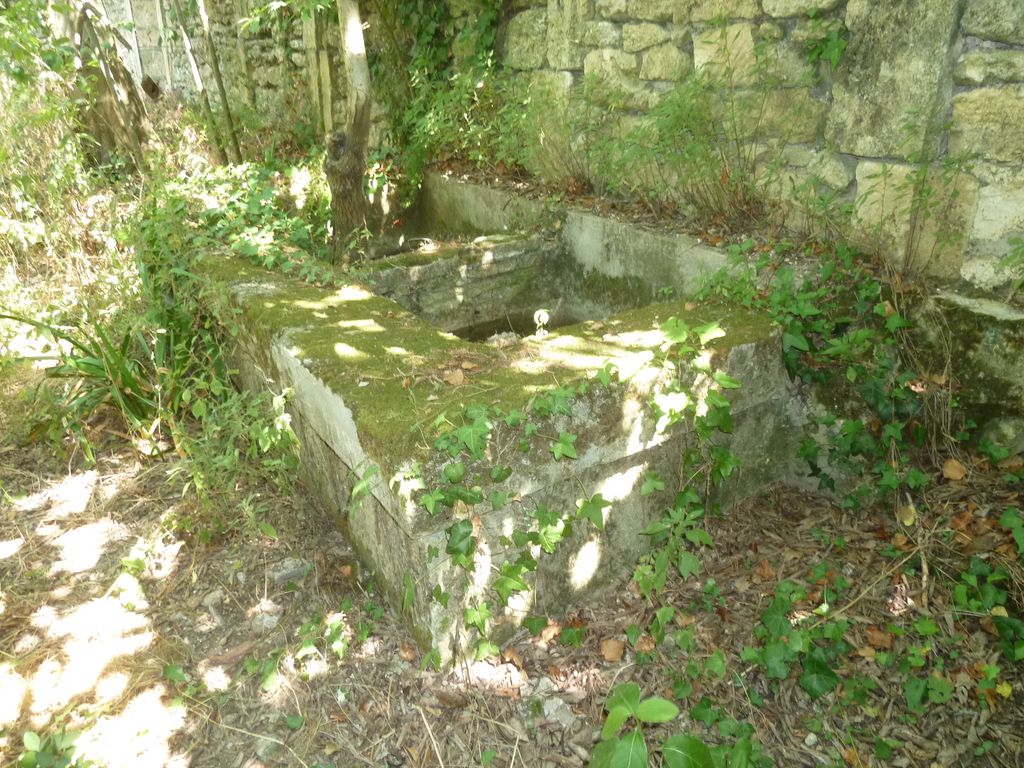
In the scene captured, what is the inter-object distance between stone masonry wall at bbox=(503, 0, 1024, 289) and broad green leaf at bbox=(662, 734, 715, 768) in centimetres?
202

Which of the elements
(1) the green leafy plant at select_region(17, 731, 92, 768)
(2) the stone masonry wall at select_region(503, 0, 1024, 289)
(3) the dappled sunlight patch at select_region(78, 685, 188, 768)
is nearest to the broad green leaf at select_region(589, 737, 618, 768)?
(3) the dappled sunlight patch at select_region(78, 685, 188, 768)

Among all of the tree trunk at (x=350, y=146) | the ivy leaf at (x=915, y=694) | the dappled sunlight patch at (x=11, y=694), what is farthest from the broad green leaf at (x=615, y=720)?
the tree trunk at (x=350, y=146)

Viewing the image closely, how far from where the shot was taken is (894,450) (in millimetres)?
2559

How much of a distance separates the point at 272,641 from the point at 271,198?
2.69 metres

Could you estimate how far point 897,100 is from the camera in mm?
2602

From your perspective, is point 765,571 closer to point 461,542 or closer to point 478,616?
point 478,616

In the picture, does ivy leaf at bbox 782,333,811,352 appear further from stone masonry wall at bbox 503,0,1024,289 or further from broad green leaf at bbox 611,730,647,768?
broad green leaf at bbox 611,730,647,768

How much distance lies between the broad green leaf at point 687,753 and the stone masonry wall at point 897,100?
2018 millimetres

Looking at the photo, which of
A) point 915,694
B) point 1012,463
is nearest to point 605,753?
point 915,694

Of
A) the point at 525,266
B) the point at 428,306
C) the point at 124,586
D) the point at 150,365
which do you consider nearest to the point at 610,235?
the point at 525,266

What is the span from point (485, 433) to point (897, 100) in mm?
2044

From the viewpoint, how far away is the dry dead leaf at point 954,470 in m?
2.46

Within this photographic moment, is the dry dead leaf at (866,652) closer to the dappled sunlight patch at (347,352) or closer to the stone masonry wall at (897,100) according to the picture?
the stone masonry wall at (897,100)

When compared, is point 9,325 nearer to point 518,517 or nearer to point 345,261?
point 345,261
